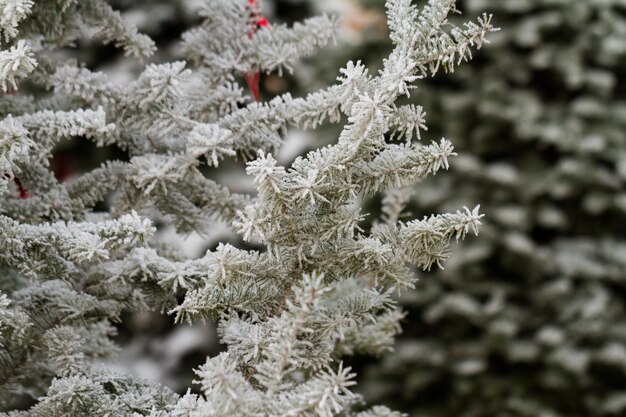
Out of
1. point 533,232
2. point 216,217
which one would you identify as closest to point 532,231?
point 533,232

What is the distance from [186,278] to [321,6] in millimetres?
2617

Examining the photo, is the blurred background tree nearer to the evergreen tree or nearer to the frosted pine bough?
the evergreen tree

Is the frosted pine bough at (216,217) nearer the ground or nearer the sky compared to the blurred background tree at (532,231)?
nearer the ground

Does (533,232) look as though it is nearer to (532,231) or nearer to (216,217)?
(532,231)

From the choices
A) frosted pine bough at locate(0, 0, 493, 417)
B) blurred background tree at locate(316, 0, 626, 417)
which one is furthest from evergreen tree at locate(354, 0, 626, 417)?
frosted pine bough at locate(0, 0, 493, 417)

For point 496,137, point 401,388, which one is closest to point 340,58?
point 496,137

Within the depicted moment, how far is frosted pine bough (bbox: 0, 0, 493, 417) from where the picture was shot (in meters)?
0.60

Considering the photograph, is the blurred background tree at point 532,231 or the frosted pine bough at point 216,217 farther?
the blurred background tree at point 532,231

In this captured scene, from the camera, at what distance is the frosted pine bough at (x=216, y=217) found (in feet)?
1.96

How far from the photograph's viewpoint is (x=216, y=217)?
2.93ft

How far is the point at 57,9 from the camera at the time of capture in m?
0.86

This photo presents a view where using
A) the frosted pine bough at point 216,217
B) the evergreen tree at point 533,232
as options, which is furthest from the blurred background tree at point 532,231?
the frosted pine bough at point 216,217

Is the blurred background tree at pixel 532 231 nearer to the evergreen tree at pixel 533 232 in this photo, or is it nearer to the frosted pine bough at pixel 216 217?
the evergreen tree at pixel 533 232

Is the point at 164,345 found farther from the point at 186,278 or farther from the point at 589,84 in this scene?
the point at 186,278
